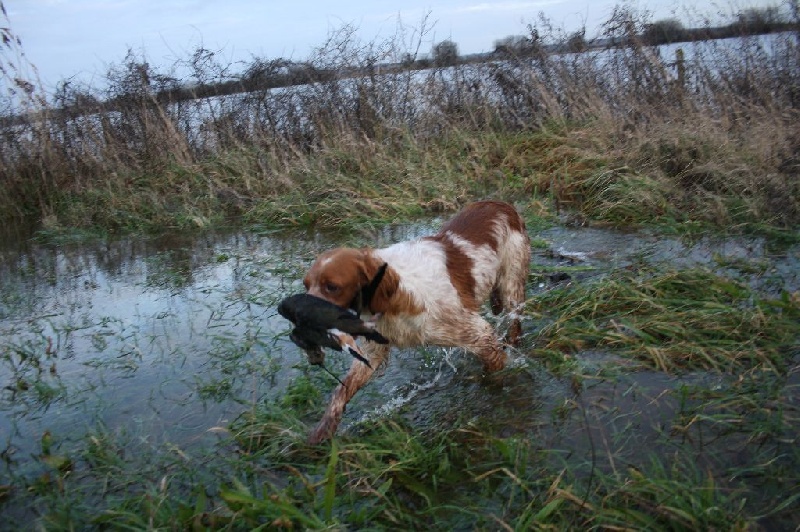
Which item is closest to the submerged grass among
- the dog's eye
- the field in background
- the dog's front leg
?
the field in background

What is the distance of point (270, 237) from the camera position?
7340 mm

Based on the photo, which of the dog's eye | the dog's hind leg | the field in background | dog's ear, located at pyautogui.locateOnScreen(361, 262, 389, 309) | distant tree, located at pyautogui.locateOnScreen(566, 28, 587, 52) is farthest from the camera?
distant tree, located at pyautogui.locateOnScreen(566, 28, 587, 52)

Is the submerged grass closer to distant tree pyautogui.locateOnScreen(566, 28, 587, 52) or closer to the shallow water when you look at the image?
the shallow water

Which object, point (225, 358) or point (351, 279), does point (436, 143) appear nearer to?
Result: point (225, 358)

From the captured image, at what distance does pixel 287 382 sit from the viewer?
390cm

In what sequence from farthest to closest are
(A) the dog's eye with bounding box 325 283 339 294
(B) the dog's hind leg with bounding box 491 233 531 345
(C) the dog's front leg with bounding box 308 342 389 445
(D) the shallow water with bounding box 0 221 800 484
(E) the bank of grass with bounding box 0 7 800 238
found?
(E) the bank of grass with bounding box 0 7 800 238 < (B) the dog's hind leg with bounding box 491 233 531 345 < (D) the shallow water with bounding box 0 221 800 484 < (C) the dog's front leg with bounding box 308 342 389 445 < (A) the dog's eye with bounding box 325 283 339 294

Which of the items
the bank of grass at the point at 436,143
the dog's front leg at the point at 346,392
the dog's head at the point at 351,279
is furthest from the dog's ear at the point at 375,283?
the bank of grass at the point at 436,143

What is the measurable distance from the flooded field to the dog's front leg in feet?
0.44

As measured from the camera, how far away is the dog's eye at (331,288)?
117 inches

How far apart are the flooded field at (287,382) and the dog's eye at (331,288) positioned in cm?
76

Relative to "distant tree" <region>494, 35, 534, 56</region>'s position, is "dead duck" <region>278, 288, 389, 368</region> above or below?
below

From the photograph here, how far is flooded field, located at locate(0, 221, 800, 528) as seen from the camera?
2816mm

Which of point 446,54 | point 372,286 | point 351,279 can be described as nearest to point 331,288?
point 351,279

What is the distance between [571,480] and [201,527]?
1.40 m
